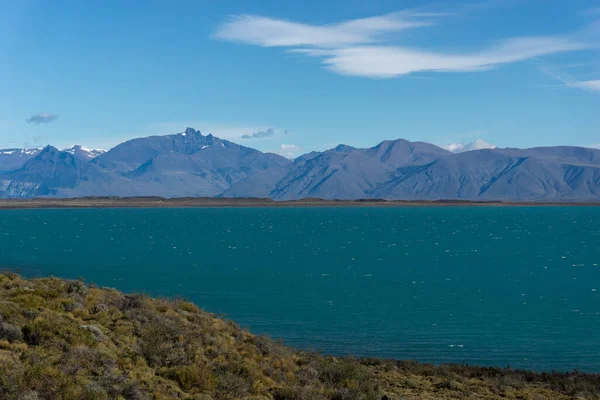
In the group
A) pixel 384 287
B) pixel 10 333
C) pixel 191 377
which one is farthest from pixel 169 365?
pixel 384 287

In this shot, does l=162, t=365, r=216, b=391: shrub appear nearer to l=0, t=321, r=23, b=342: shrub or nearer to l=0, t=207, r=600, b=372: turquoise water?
l=0, t=321, r=23, b=342: shrub

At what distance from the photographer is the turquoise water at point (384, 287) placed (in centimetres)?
3309

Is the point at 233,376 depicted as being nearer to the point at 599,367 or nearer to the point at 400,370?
the point at 400,370

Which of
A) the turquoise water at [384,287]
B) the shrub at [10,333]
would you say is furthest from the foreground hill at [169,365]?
the turquoise water at [384,287]

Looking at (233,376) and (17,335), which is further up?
(17,335)

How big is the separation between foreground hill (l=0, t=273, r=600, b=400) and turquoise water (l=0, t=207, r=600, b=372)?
586 cm

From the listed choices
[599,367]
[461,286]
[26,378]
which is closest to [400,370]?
[599,367]

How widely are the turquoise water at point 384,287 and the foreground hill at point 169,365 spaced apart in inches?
231

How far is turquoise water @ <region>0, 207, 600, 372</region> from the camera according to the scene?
33094 mm

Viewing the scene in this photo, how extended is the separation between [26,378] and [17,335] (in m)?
3.23

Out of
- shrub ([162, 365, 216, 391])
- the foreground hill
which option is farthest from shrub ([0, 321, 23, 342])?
shrub ([162, 365, 216, 391])

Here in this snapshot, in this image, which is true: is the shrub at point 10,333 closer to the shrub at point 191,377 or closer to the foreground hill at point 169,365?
the foreground hill at point 169,365

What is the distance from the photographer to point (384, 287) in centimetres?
5225

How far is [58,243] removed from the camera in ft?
326
